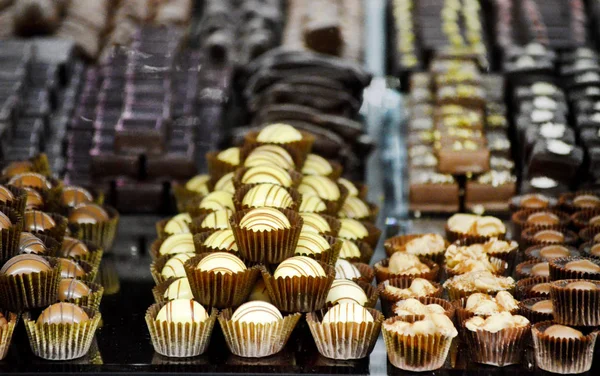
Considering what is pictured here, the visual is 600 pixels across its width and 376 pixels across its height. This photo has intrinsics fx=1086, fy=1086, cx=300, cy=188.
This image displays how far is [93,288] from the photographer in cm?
363

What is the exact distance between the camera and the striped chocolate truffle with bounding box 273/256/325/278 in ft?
10.9

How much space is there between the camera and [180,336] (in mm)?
3236

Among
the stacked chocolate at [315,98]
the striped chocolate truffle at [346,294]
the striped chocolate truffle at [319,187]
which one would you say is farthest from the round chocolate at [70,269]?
the stacked chocolate at [315,98]

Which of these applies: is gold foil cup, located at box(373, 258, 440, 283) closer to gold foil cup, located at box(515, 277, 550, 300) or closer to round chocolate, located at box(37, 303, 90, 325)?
gold foil cup, located at box(515, 277, 550, 300)

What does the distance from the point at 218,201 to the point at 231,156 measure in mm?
572

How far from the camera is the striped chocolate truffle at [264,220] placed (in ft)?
11.4

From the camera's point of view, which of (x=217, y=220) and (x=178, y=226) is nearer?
(x=217, y=220)

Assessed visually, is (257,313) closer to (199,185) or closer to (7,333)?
(7,333)

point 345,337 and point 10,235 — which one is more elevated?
point 10,235

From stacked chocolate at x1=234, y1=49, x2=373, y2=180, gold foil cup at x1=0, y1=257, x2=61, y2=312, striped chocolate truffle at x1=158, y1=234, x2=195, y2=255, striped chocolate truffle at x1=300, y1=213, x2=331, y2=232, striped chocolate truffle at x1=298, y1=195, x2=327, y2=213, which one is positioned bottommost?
gold foil cup at x1=0, y1=257, x2=61, y2=312

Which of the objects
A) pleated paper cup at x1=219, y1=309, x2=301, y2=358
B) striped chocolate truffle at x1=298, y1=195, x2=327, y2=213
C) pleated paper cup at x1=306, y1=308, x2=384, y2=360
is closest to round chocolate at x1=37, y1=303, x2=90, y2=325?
pleated paper cup at x1=219, y1=309, x2=301, y2=358

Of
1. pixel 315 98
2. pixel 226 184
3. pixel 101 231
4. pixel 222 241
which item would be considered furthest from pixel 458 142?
pixel 222 241

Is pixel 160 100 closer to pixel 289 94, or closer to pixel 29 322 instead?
pixel 289 94

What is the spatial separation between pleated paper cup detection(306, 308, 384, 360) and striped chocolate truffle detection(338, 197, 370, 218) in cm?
132
